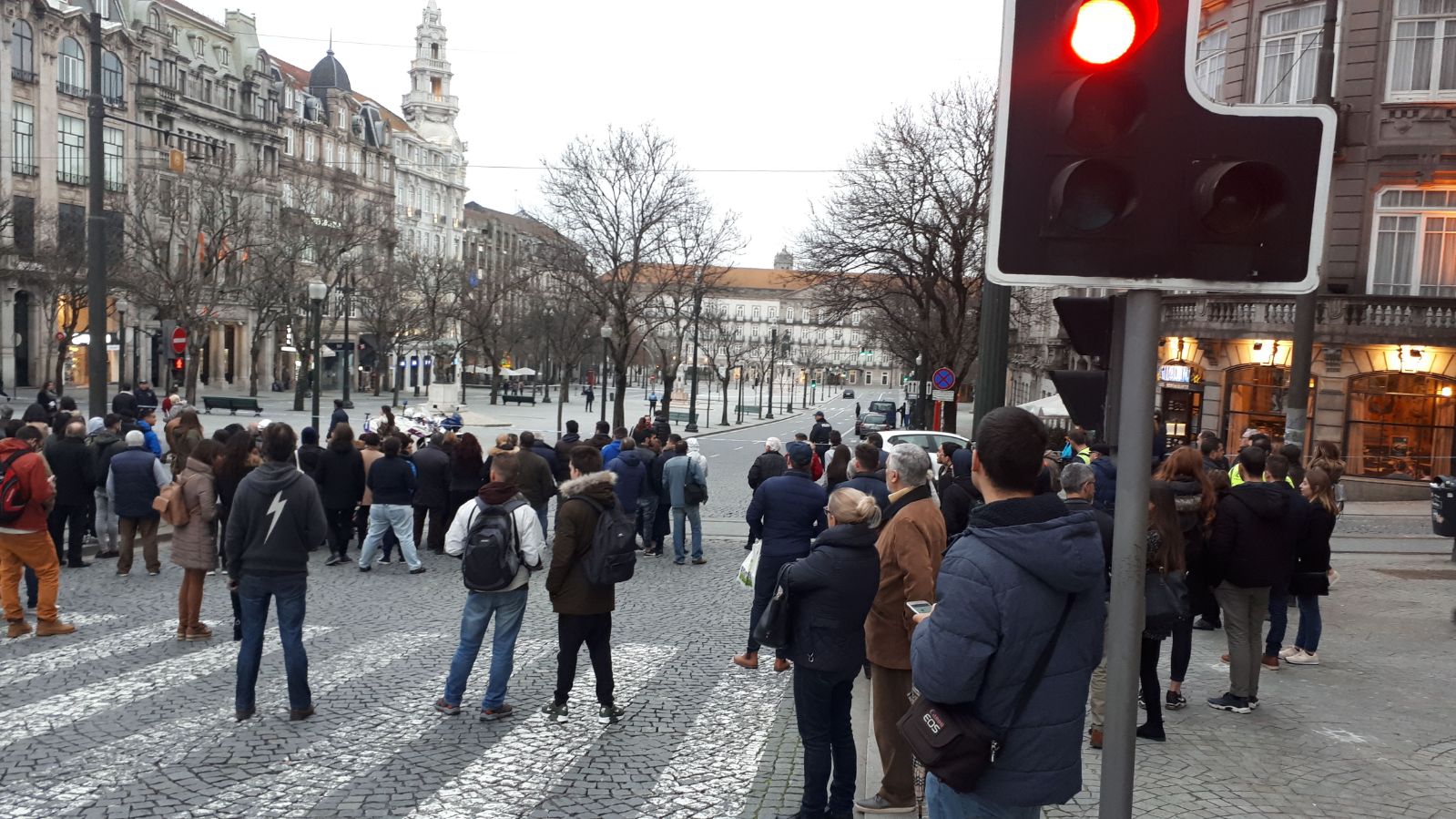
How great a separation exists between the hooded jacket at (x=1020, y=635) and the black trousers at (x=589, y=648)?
435 centimetres

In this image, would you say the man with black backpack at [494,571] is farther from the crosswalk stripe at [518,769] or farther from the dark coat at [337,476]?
the dark coat at [337,476]

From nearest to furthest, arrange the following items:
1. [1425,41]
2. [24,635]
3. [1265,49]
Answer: [24,635] < [1425,41] < [1265,49]

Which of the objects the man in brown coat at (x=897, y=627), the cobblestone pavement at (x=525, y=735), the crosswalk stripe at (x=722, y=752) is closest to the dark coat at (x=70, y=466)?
the cobblestone pavement at (x=525, y=735)

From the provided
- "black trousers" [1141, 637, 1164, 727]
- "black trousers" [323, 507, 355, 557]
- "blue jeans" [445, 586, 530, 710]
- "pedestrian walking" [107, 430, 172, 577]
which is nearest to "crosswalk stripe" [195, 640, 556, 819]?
"blue jeans" [445, 586, 530, 710]

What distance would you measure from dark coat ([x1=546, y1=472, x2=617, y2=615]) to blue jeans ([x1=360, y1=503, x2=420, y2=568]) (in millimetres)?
6312

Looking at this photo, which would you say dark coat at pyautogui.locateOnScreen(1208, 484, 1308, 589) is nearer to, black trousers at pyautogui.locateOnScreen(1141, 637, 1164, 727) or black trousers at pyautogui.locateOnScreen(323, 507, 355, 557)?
black trousers at pyautogui.locateOnScreen(1141, 637, 1164, 727)

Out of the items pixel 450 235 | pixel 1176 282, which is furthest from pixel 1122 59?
pixel 450 235

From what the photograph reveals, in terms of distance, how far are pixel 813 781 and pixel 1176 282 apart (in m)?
3.71

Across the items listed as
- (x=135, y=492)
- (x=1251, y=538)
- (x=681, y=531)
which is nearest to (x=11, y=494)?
(x=135, y=492)

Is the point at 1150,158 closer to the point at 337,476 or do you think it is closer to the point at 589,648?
the point at 589,648

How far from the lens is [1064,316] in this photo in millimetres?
3312

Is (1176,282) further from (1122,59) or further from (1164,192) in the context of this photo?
(1122,59)

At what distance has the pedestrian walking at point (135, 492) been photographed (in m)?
11.9

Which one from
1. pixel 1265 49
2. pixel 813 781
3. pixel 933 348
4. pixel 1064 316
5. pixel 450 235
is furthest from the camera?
pixel 450 235
